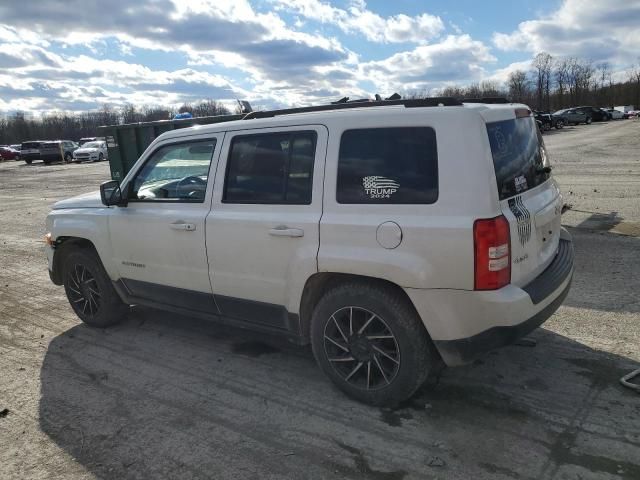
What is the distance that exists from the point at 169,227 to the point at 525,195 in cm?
279

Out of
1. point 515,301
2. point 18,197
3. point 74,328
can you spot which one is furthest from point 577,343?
point 18,197

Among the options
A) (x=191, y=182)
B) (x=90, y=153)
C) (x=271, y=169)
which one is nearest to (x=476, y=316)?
(x=271, y=169)

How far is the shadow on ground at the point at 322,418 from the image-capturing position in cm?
288

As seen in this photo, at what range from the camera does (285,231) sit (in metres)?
3.54

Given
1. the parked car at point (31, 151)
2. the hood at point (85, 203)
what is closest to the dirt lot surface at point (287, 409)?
the hood at point (85, 203)

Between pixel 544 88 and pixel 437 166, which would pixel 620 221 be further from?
pixel 544 88

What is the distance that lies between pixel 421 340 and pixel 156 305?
265 centimetres

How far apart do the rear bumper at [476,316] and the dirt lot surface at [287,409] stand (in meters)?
0.55

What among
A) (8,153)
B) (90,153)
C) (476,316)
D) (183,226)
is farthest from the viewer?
(8,153)

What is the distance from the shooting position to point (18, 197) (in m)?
18.4

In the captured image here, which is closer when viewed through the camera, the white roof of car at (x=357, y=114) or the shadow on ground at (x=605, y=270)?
the white roof of car at (x=357, y=114)

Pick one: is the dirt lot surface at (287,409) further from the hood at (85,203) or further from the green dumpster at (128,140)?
the green dumpster at (128,140)

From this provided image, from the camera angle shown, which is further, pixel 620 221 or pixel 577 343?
pixel 620 221

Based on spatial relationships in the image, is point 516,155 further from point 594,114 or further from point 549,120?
point 594,114
